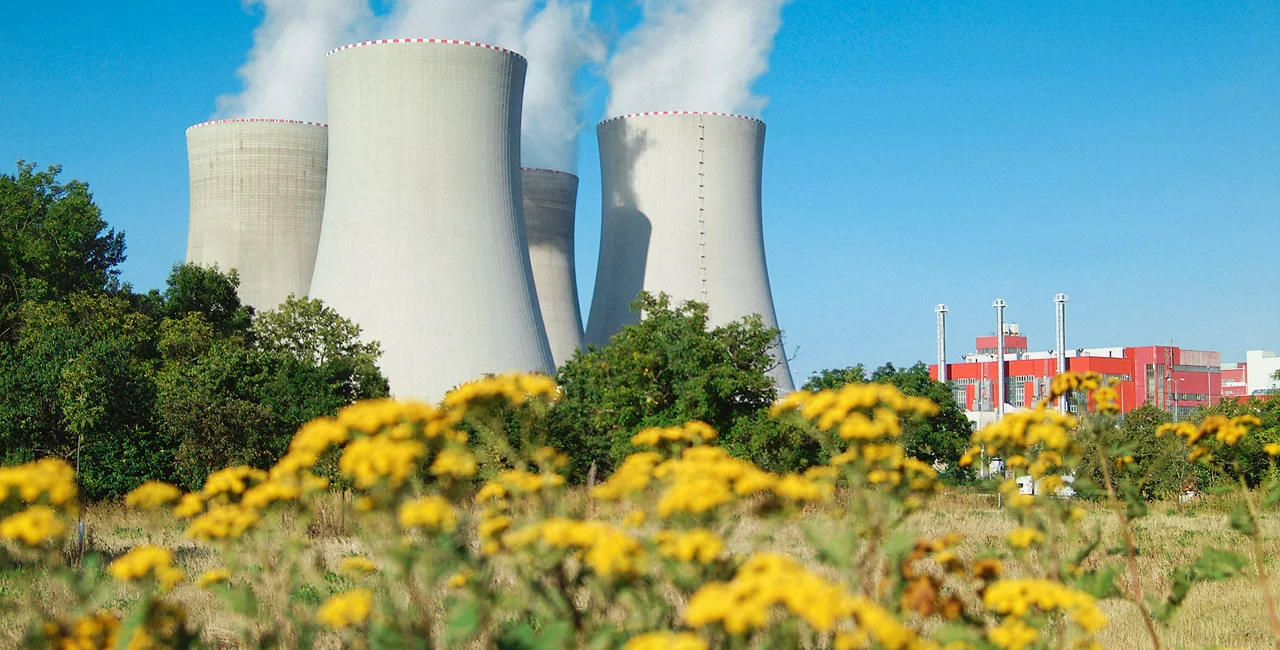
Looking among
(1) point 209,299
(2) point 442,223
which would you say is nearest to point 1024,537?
(2) point 442,223

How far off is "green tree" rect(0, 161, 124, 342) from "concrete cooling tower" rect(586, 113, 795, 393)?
11.4 metres

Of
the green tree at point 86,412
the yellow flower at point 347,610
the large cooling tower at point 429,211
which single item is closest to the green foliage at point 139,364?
the green tree at point 86,412

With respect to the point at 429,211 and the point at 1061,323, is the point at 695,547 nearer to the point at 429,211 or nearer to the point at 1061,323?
the point at 429,211

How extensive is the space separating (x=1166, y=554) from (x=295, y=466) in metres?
8.28

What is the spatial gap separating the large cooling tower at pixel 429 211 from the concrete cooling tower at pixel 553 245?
8.13 metres

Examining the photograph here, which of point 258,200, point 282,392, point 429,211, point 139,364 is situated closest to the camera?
point 282,392

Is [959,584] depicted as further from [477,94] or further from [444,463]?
[477,94]

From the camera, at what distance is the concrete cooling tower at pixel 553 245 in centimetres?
2909

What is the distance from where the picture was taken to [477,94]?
20000 millimetres

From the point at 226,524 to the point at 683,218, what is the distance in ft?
76.3

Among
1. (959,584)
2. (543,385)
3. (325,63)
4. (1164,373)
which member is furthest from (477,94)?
(1164,373)

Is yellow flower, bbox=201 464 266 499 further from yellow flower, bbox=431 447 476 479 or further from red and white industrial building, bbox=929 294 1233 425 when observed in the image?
red and white industrial building, bbox=929 294 1233 425

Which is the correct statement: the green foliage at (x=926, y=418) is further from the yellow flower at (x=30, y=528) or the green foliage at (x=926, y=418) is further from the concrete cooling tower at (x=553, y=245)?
the yellow flower at (x=30, y=528)

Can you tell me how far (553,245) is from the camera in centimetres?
2956
